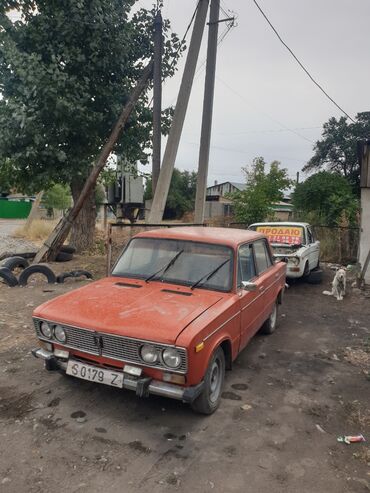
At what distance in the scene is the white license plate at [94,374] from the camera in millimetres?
3191

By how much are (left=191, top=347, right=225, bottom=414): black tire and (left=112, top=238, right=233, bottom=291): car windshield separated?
76 cm

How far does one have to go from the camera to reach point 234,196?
1739 centimetres

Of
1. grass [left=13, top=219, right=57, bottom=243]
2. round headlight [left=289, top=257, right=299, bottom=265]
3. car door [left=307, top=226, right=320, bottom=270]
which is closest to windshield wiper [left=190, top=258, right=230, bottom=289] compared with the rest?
round headlight [left=289, top=257, right=299, bottom=265]

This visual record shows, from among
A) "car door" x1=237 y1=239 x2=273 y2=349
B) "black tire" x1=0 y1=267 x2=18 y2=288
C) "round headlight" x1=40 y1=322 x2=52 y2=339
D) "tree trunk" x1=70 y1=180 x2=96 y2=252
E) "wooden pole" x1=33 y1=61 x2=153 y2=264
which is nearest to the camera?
"round headlight" x1=40 y1=322 x2=52 y2=339

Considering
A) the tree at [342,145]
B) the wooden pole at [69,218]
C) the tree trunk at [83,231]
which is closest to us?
the wooden pole at [69,218]

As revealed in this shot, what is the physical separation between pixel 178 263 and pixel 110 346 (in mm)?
1367

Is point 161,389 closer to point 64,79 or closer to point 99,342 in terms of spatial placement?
point 99,342

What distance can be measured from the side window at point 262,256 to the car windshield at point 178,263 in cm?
102

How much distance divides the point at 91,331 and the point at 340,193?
14.1m

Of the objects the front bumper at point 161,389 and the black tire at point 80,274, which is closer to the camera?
the front bumper at point 161,389

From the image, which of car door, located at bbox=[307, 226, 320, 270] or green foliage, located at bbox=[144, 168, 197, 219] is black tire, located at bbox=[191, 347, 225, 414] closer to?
car door, located at bbox=[307, 226, 320, 270]

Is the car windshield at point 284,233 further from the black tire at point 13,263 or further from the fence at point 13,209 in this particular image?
the fence at point 13,209

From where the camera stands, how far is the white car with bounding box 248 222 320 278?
9.36 m

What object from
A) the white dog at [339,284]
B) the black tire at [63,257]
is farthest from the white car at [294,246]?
the black tire at [63,257]
